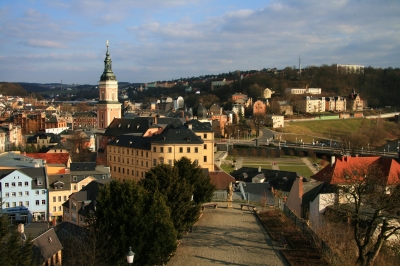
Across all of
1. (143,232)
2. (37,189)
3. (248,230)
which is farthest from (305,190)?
(37,189)

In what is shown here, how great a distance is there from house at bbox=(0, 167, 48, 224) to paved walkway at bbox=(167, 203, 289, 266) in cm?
1743

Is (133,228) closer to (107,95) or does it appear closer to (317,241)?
(317,241)

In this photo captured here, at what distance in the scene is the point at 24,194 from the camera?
119 ft

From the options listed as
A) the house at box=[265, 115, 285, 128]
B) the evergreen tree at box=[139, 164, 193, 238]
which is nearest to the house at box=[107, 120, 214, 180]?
the evergreen tree at box=[139, 164, 193, 238]

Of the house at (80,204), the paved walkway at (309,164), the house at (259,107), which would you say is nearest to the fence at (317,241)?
the house at (80,204)

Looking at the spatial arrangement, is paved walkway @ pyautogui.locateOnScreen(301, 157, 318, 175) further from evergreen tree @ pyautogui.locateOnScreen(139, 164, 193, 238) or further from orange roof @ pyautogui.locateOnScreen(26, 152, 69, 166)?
evergreen tree @ pyautogui.locateOnScreen(139, 164, 193, 238)

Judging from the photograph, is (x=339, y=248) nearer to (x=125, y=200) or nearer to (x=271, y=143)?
(x=125, y=200)

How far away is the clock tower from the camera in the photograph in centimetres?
7425

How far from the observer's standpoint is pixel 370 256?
16.2 metres

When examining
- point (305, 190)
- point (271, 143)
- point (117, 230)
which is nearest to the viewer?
point (117, 230)

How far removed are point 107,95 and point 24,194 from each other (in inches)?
1569

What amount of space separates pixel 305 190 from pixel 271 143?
4861 centimetres

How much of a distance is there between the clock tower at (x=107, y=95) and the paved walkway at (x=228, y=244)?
5244 centimetres

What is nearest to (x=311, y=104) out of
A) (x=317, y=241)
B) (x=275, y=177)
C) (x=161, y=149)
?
(x=275, y=177)
